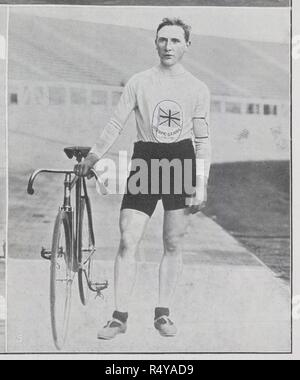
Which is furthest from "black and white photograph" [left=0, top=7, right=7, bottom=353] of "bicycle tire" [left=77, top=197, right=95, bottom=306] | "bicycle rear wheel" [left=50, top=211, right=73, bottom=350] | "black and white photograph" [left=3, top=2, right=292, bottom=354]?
"bicycle tire" [left=77, top=197, right=95, bottom=306]

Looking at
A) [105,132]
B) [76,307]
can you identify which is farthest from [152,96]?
Answer: [76,307]

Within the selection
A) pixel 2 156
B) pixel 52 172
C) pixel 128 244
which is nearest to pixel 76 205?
pixel 52 172

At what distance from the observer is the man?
2.81 metres

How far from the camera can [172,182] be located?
2.82m

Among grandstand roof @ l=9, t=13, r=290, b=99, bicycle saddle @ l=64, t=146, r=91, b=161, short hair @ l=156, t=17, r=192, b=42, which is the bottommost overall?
bicycle saddle @ l=64, t=146, r=91, b=161

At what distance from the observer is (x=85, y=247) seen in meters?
2.84

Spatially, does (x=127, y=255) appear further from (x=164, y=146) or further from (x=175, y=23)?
(x=175, y=23)

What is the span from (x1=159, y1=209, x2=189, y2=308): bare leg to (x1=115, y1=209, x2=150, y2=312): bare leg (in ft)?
0.36

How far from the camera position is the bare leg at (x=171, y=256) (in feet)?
9.29

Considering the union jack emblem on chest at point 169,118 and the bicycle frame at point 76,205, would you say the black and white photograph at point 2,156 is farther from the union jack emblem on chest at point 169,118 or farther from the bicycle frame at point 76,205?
the union jack emblem on chest at point 169,118

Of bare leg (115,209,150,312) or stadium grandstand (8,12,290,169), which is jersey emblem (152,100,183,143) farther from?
bare leg (115,209,150,312)

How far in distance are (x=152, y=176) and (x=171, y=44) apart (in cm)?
59

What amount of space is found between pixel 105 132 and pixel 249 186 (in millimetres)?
684
